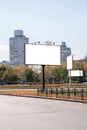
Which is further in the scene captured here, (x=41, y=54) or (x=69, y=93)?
(x=41, y=54)

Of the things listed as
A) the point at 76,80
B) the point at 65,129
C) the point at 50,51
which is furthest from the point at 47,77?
the point at 65,129

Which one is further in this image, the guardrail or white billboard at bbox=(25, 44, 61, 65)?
white billboard at bbox=(25, 44, 61, 65)

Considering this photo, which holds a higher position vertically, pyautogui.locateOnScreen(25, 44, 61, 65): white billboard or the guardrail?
pyautogui.locateOnScreen(25, 44, 61, 65): white billboard

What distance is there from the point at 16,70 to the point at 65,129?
124 meters

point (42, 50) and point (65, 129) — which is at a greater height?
point (42, 50)

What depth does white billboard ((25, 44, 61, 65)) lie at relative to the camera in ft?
164

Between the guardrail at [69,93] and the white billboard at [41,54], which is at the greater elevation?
the white billboard at [41,54]

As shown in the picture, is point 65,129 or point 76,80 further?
point 76,80

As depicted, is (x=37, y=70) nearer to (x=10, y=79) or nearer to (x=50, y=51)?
(x=10, y=79)

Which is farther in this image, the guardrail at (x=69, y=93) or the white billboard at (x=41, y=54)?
the white billboard at (x=41, y=54)

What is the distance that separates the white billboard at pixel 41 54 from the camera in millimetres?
49847

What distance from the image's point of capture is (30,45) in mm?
49875

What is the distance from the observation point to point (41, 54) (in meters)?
50.8

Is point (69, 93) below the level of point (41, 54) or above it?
below
